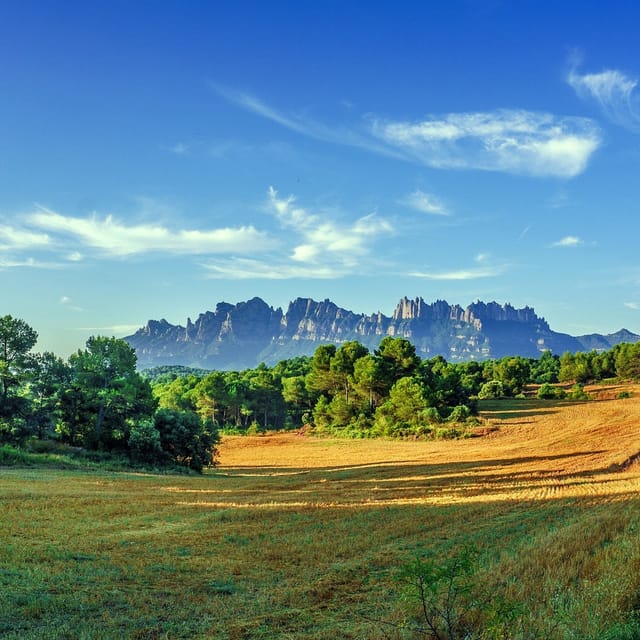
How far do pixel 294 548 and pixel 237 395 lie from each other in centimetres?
9079

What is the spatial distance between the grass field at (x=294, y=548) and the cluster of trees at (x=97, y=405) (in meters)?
9.28

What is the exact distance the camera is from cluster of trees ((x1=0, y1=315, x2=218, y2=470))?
4125 cm

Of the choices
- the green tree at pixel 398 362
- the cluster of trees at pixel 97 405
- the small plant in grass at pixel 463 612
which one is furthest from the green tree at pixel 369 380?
the small plant in grass at pixel 463 612

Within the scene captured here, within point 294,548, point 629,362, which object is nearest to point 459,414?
point 294,548

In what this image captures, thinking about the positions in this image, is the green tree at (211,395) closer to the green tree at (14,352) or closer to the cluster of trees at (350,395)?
the cluster of trees at (350,395)

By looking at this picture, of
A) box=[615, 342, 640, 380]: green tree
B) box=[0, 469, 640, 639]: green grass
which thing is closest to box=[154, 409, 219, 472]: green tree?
box=[0, 469, 640, 639]: green grass

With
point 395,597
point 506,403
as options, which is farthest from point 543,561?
point 506,403

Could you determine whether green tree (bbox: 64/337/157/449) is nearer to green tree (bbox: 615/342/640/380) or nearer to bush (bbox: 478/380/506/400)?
bush (bbox: 478/380/506/400)

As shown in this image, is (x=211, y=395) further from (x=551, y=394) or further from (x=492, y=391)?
(x=551, y=394)

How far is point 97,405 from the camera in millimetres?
42781

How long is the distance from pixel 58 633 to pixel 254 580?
4223 millimetres

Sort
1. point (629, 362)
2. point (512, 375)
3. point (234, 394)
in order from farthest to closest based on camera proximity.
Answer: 1. point (629, 362)
2. point (512, 375)
3. point (234, 394)

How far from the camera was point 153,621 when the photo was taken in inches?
347

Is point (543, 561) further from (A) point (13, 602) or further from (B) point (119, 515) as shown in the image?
(B) point (119, 515)
